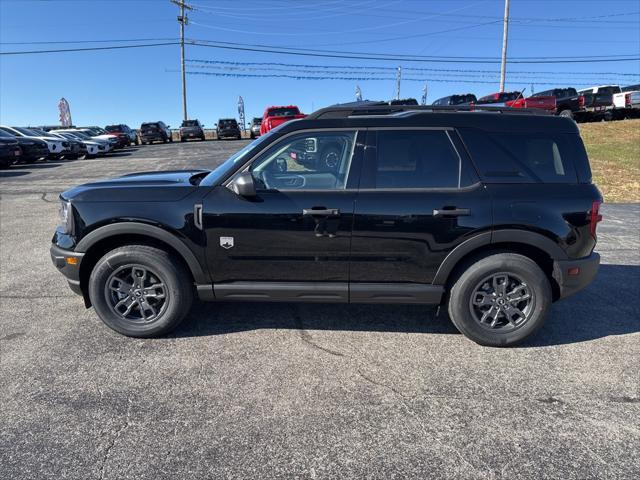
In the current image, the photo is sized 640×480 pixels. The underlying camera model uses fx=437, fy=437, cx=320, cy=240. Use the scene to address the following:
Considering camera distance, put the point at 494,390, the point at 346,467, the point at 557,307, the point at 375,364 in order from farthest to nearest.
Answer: the point at 557,307 → the point at 375,364 → the point at 494,390 → the point at 346,467

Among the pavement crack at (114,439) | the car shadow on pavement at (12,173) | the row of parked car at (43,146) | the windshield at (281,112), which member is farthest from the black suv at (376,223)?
the row of parked car at (43,146)

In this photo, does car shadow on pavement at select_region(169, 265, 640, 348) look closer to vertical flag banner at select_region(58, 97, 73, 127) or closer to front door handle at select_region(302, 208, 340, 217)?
front door handle at select_region(302, 208, 340, 217)

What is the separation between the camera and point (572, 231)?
3393 mm

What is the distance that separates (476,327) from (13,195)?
12.3m

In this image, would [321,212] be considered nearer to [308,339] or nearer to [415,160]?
[415,160]

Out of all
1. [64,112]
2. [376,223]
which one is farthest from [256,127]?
[376,223]

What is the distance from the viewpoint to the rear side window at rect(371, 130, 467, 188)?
3457 millimetres

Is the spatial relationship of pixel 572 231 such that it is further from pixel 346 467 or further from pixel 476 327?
pixel 346 467

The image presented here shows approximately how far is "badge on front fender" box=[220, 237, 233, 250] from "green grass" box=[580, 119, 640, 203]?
10.0 metres

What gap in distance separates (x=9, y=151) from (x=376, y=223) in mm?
19089

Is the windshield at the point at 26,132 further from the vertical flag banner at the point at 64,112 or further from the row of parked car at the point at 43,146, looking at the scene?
the vertical flag banner at the point at 64,112

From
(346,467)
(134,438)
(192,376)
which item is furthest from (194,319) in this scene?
(346,467)

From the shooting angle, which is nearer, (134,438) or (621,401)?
(134,438)

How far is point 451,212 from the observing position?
3.34m
